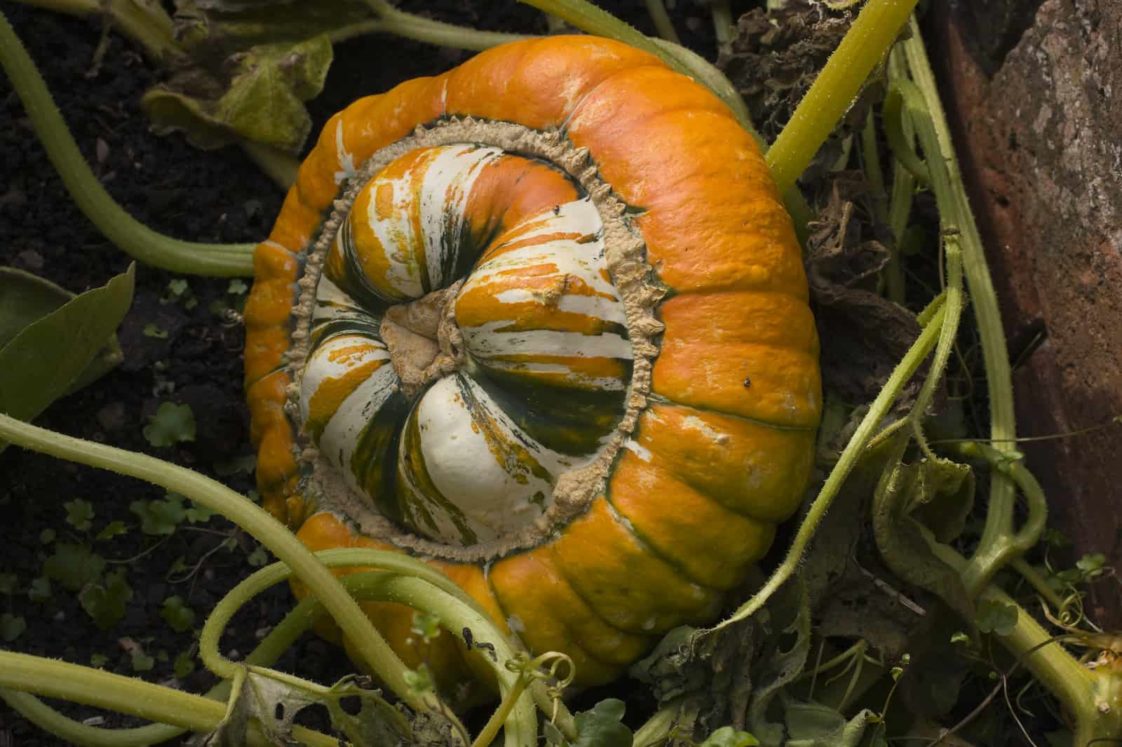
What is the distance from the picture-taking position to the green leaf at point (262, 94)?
204cm

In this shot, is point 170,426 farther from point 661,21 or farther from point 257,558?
point 661,21

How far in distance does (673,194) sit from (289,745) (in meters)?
0.78

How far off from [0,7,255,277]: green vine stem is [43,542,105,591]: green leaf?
466mm

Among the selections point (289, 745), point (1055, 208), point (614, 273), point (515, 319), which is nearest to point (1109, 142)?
point (1055, 208)

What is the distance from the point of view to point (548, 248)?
1543mm

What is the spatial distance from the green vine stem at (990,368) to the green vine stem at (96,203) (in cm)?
110

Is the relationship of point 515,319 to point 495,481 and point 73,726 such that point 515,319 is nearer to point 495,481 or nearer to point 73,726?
point 495,481

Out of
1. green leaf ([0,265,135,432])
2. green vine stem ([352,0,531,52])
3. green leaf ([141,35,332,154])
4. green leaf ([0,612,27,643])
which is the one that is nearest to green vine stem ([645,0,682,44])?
green vine stem ([352,0,531,52])

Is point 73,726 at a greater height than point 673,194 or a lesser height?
lesser

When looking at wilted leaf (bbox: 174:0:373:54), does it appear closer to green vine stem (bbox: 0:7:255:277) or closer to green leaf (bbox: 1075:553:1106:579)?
green vine stem (bbox: 0:7:255:277)

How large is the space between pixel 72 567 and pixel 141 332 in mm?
390

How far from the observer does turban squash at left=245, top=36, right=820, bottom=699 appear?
4.95ft

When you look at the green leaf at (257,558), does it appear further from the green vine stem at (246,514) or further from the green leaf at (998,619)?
the green leaf at (998,619)

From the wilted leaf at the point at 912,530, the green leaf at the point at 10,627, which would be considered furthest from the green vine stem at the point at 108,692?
the wilted leaf at the point at 912,530
